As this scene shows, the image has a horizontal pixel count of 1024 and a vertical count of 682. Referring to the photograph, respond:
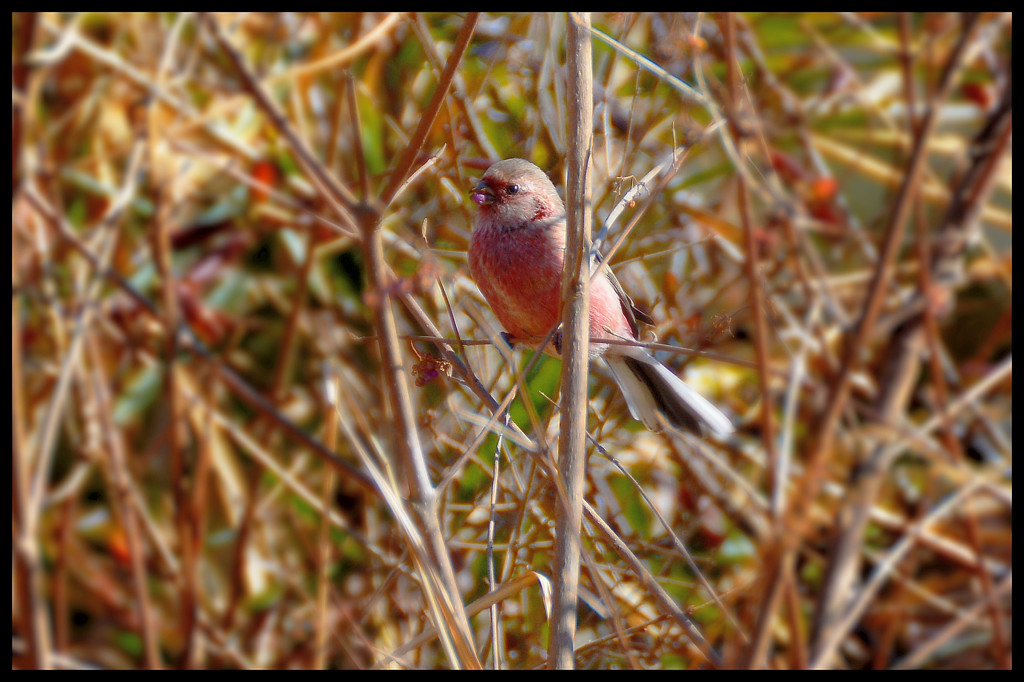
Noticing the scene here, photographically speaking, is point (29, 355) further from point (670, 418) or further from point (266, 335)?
point (670, 418)

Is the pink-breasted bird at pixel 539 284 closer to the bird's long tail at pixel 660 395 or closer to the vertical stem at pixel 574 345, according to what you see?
the bird's long tail at pixel 660 395

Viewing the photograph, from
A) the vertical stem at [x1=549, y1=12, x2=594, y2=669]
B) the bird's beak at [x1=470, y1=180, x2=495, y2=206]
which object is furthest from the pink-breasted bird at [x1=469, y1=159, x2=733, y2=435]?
the vertical stem at [x1=549, y1=12, x2=594, y2=669]

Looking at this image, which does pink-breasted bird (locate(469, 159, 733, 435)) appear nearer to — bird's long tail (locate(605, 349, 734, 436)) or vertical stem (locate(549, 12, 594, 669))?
bird's long tail (locate(605, 349, 734, 436))

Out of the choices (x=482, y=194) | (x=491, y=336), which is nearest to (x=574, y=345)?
(x=491, y=336)

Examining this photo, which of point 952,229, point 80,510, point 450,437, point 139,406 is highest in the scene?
point 952,229

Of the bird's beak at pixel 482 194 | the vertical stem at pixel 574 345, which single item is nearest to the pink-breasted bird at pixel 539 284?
the bird's beak at pixel 482 194

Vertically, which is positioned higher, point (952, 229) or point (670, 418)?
point (952, 229)

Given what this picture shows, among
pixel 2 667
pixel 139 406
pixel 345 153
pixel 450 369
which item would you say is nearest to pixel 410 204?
pixel 450 369
